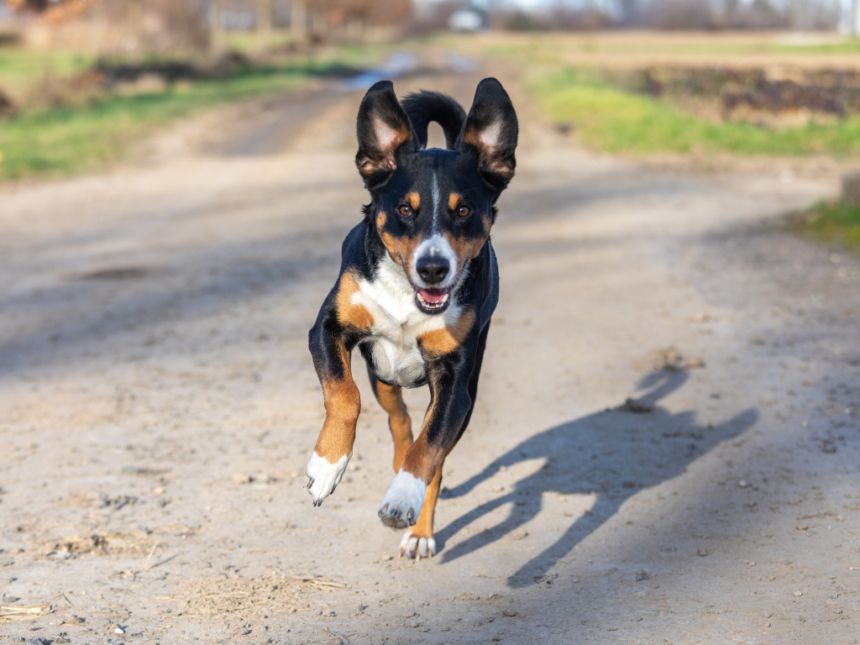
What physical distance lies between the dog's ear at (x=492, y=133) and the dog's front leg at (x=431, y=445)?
860 mm

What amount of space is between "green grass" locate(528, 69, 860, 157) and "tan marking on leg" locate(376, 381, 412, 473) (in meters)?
15.4

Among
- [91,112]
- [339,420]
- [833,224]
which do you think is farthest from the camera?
[91,112]

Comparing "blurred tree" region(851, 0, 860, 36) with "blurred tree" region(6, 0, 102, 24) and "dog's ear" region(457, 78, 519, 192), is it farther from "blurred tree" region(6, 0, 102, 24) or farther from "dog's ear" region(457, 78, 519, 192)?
"dog's ear" region(457, 78, 519, 192)


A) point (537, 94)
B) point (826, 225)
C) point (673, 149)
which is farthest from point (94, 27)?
point (826, 225)

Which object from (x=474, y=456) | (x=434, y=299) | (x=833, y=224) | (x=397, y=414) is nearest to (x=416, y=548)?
(x=397, y=414)

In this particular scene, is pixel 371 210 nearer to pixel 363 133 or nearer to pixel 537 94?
pixel 363 133

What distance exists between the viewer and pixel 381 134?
14.2 ft

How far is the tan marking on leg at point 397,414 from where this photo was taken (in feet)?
15.9

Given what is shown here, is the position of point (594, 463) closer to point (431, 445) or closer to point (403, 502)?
point (431, 445)

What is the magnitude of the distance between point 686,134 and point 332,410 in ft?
56.7

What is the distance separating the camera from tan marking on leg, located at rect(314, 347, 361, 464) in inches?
156

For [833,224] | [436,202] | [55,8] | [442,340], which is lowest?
[833,224]

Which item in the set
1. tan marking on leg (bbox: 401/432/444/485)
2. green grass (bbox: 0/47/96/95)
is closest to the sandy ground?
tan marking on leg (bbox: 401/432/444/485)

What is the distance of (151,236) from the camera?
484 inches
